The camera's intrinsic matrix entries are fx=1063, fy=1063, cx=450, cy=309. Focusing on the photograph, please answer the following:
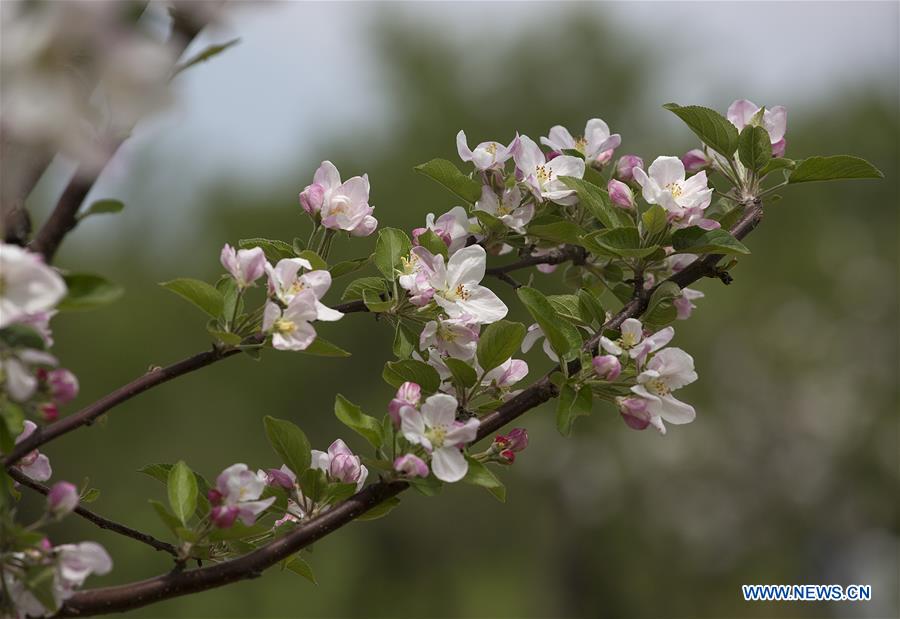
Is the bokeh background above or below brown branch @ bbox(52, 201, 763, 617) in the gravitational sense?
below

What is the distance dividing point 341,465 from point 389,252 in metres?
0.29

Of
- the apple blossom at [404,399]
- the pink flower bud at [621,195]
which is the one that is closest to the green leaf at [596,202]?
the pink flower bud at [621,195]

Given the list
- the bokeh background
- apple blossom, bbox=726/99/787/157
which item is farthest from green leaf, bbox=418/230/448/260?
the bokeh background

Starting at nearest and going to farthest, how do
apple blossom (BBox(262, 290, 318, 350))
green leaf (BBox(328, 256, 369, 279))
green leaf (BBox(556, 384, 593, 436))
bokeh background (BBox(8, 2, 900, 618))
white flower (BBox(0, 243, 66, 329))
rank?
white flower (BBox(0, 243, 66, 329)) < apple blossom (BBox(262, 290, 318, 350)) < green leaf (BBox(556, 384, 593, 436)) < green leaf (BBox(328, 256, 369, 279)) < bokeh background (BBox(8, 2, 900, 618))

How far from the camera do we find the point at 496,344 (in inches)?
53.0

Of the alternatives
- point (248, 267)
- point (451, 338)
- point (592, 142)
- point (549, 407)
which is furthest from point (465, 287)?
point (549, 407)

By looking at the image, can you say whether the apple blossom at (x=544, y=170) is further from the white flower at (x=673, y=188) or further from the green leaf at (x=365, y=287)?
the green leaf at (x=365, y=287)

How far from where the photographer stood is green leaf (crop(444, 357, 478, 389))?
1.33m

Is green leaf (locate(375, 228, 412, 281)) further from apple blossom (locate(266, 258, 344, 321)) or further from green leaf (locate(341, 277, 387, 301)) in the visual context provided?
apple blossom (locate(266, 258, 344, 321))

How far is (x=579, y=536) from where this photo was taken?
1370cm

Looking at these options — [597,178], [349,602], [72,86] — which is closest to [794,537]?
[349,602]

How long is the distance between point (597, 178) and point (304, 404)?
12.9m

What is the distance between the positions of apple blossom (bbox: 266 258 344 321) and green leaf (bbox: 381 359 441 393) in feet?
0.46

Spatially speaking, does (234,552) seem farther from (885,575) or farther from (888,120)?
(888,120)
